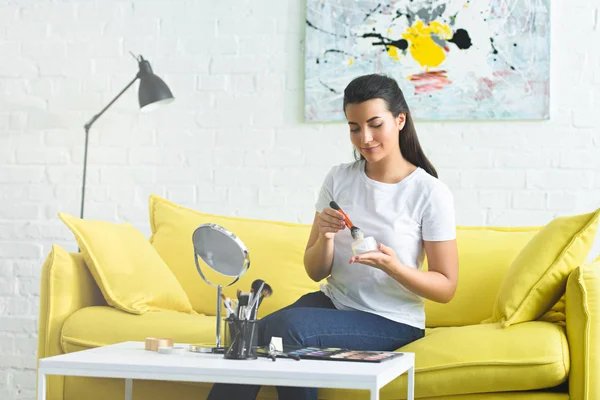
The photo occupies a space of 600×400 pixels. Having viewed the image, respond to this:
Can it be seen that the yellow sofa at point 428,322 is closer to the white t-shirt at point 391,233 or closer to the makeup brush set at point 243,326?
the white t-shirt at point 391,233

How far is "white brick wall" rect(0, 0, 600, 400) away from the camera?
325 cm

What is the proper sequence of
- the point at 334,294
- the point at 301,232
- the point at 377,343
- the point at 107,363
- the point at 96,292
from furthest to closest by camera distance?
the point at 301,232 < the point at 96,292 < the point at 334,294 < the point at 377,343 < the point at 107,363

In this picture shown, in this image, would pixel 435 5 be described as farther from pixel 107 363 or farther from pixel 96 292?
pixel 107 363

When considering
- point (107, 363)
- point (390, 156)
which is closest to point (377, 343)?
point (390, 156)

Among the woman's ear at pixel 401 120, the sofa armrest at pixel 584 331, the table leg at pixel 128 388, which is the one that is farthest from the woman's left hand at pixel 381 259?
the table leg at pixel 128 388

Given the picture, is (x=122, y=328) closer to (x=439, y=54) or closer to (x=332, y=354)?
(x=332, y=354)

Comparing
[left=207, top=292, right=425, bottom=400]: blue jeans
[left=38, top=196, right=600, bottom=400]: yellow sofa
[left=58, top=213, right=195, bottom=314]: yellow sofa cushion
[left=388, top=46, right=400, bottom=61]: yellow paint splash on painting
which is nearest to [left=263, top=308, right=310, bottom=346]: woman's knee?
[left=207, top=292, right=425, bottom=400]: blue jeans

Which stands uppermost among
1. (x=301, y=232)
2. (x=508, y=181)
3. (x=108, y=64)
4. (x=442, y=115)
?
(x=108, y=64)

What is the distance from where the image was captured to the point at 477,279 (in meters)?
2.71

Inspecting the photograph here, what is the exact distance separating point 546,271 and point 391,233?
49 cm

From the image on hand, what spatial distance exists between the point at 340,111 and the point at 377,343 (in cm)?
148

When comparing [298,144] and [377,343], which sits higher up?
[298,144]

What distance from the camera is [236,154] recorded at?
11.4 feet

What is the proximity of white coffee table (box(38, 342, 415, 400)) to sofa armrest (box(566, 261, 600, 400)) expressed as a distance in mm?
585
